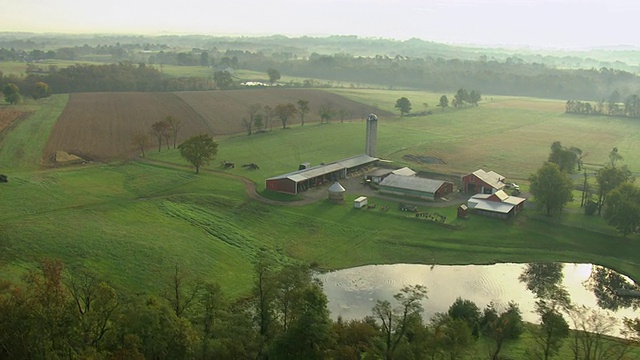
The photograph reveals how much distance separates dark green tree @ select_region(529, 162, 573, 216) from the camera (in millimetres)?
47281

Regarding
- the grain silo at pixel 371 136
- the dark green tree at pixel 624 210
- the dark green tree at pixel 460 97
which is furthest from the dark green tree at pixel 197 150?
the dark green tree at pixel 460 97

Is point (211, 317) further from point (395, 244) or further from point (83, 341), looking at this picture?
point (395, 244)

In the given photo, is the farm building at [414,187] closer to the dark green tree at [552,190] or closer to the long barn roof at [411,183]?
the long barn roof at [411,183]

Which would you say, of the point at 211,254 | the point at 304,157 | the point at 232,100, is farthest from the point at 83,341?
the point at 232,100

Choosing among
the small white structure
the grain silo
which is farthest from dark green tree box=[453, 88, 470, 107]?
the small white structure

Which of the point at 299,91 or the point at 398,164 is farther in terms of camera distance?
the point at 299,91

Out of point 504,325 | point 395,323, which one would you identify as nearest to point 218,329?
point 395,323

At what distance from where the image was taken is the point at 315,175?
55156mm

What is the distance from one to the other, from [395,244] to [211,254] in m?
13.8

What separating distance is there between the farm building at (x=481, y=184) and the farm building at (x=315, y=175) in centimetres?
1227

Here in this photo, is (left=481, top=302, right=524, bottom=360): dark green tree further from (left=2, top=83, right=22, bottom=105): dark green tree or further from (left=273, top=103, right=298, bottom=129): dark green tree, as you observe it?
(left=2, top=83, right=22, bottom=105): dark green tree

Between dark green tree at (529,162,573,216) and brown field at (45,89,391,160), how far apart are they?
4375 centimetres

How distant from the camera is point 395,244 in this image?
43188 millimetres

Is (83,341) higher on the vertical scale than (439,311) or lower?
higher
